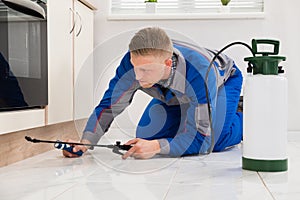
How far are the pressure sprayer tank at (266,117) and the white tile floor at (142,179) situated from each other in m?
0.05

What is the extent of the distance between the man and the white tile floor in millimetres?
64

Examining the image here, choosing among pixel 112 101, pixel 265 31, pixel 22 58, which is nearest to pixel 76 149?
pixel 112 101

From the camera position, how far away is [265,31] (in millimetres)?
2590

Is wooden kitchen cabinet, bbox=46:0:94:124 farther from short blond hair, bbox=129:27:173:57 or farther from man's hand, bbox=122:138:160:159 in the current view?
short blond hair, bbox=129:27:173:57

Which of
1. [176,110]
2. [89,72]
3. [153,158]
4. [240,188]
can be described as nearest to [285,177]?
[240,188]

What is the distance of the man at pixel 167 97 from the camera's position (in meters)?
1.42

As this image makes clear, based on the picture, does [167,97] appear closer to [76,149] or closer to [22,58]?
[76,149]

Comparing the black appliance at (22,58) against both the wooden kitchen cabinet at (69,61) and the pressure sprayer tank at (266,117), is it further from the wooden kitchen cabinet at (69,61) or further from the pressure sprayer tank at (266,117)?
the pressure sprayer tank at (266,117)

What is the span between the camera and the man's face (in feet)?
4.55

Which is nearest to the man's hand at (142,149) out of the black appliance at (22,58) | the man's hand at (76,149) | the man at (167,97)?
the man at (167,97)

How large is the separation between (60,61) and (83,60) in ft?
1.36

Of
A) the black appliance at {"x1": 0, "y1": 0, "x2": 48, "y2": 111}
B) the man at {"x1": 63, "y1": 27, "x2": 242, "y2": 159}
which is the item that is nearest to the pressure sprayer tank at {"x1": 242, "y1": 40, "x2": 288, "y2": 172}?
the man at {"x1": 63, "y1": 27, "x2": 242, "y2": 159}

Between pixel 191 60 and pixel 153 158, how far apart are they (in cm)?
38

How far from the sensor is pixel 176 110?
5.98 ft
